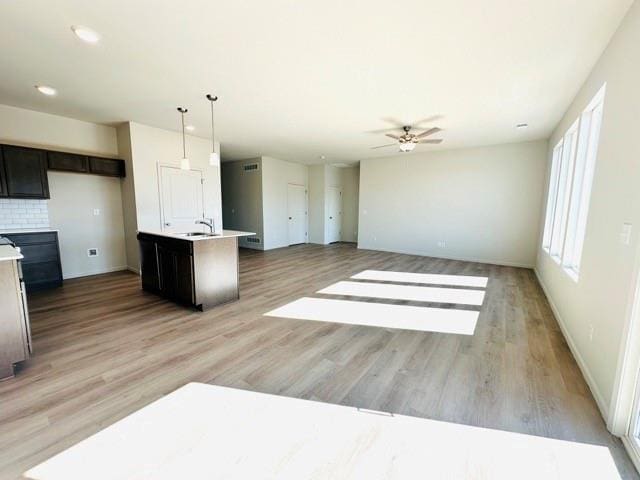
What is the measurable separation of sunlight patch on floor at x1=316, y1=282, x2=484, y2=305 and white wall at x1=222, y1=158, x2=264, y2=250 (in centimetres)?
408

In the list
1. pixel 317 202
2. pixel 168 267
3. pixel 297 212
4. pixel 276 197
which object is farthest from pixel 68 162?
pixel 317 202

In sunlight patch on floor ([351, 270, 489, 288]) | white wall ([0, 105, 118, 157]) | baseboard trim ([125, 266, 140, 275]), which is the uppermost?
white wall ([0, 105, 118, 157])

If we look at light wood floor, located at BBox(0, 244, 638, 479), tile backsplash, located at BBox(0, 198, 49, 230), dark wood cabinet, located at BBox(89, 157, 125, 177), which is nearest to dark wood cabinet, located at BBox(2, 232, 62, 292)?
tile backsplash, located at BBox(0, 198, 49, 230)

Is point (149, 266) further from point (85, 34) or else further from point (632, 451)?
point (632, 451)

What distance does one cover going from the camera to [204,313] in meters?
3.50

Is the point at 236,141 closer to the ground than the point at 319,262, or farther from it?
farther from it

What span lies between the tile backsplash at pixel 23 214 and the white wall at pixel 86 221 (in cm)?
11

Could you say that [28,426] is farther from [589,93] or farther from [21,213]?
[589,93]

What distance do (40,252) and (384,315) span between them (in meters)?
5.18

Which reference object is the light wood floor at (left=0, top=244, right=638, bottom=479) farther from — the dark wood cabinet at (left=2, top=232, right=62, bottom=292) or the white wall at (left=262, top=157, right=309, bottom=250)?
the white wall at (left=262, top=157, right=309, bottom=250)

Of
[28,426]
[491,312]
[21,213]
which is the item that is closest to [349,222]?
[491,312]

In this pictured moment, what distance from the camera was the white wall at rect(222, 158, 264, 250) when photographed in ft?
27.1

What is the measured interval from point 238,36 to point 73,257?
16.0 ft

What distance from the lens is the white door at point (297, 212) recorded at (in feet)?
29.7
